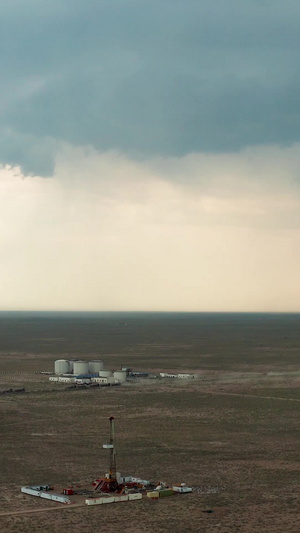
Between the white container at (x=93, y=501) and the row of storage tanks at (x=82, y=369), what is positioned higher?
the row of storage tanks at (x=82, y=369)

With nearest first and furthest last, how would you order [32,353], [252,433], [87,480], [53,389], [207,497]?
[207,497] < [87,480] < [252,433] < [53,389] < [32,353]

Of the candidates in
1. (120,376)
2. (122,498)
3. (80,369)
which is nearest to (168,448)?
(122,498)

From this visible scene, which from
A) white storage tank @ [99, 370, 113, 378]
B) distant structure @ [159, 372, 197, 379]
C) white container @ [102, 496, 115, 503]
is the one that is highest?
white storage tank @ [99, 370, 113, 378]

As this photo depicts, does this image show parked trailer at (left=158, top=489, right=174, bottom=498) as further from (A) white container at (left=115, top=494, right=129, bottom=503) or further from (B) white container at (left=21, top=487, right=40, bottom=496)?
(B) white container at (left=21, top=487, right=40, bottom=496)

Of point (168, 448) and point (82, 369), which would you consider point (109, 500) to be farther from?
point (82, 369)

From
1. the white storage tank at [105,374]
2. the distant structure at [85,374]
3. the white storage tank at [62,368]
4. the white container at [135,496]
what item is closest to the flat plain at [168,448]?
the white container at [135,496]

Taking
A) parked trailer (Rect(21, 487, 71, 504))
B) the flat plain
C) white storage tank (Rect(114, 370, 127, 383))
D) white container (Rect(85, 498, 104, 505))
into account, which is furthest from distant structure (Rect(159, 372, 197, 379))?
white container (Rect(85, 498, 104, 505))

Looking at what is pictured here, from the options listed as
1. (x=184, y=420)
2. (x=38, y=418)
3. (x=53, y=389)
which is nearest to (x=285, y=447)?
(x=184, y=420)

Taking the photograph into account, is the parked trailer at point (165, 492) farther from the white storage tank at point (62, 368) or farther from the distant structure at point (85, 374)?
the white storage tank at point (62, 368)

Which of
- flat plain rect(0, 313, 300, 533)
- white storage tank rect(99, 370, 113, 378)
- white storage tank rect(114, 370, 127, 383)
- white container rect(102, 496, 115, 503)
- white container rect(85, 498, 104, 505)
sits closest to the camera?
flat plain rect(0, 313, 300, 533)

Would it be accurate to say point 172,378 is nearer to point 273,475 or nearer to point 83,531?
point 273,475

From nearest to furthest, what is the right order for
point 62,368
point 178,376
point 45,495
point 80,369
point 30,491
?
point 45,495 → point 30,491 → point 178,376 → point 80,369 → point 62,368
